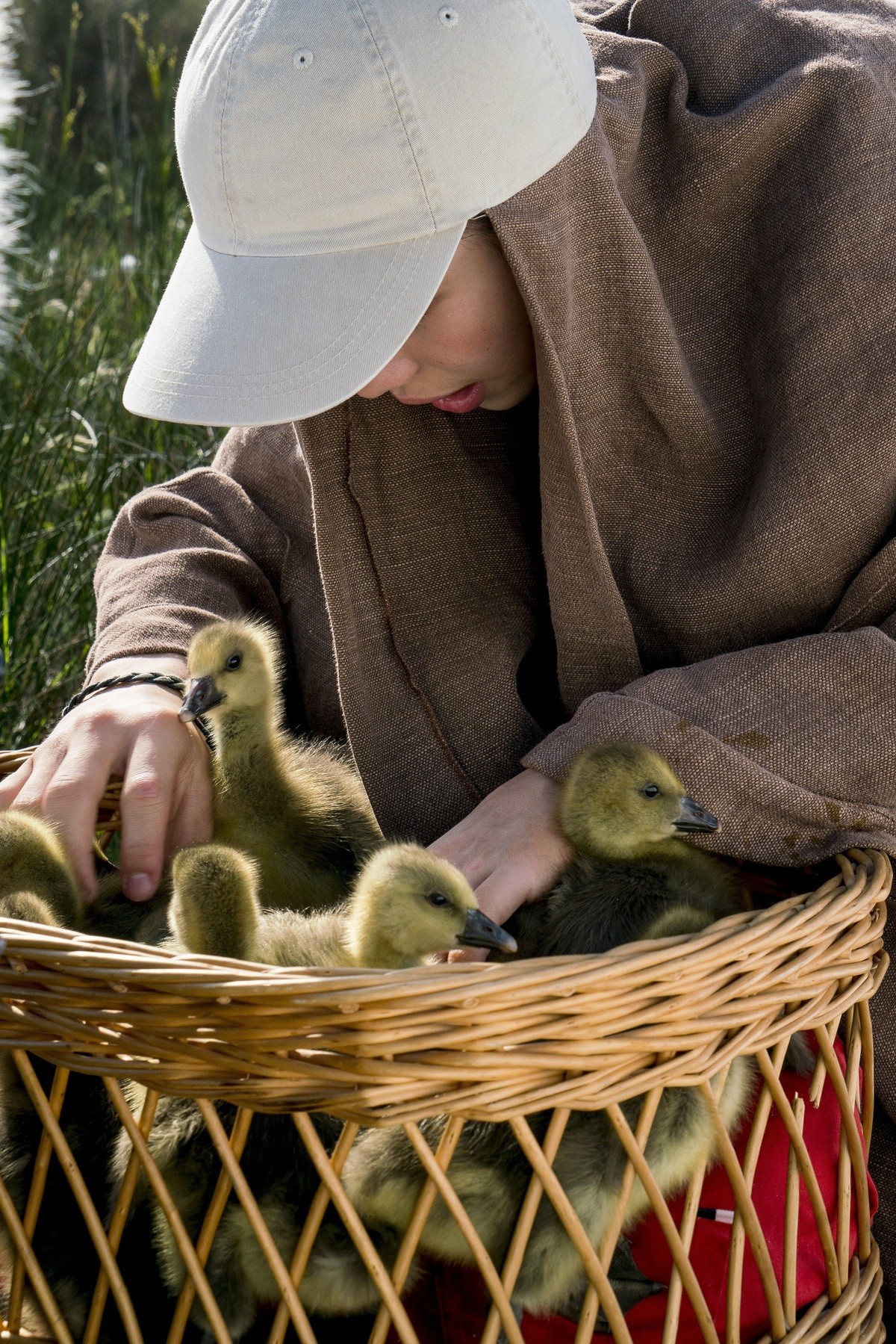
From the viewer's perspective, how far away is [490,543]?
199 cm

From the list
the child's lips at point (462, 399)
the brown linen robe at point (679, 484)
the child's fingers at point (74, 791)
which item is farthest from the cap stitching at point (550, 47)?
the child's fingers at point (74, 791)

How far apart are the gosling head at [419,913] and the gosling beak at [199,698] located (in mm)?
528

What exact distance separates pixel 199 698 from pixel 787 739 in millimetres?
787

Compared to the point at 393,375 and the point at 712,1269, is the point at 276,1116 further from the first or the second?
the point at 393,375

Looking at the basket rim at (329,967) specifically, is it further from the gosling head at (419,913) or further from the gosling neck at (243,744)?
the gosling neck at (243,744)

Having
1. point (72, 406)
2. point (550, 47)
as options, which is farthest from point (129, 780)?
point (72, 406)

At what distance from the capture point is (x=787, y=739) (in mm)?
1546

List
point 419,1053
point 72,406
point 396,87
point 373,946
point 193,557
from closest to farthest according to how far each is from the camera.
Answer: point 419,1053 < point 396,87 < point 373,946 < point 193,557 < point 72,406

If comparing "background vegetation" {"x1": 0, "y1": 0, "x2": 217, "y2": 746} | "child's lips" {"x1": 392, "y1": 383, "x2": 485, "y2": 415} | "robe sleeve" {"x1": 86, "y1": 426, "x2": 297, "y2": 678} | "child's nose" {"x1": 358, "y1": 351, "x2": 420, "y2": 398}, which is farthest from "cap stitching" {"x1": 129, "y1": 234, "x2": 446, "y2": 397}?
"background vegetation" {"x1": 0, "y1": 0, "x2": 217, "y2": 746}

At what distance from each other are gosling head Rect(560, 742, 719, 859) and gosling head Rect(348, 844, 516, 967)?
0.81ft

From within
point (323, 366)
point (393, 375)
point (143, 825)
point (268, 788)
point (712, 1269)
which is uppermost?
point (323, 366)

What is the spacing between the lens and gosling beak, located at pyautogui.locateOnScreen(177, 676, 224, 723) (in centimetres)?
185

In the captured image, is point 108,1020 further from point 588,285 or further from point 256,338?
point 588,285

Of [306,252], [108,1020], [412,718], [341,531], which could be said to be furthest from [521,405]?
[108,1020]
